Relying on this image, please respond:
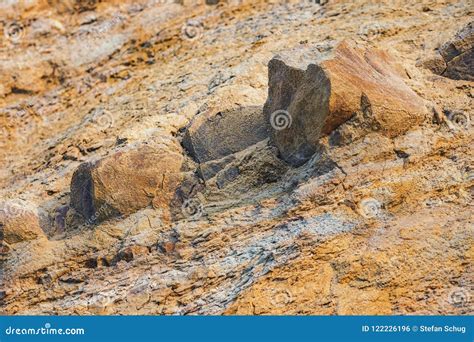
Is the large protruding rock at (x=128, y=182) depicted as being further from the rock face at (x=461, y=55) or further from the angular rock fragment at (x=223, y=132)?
the rock face at (x=461, y=55)

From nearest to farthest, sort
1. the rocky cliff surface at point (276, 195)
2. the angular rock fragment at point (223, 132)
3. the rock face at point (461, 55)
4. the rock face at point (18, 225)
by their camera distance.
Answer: the rocky cliff surface at point (276, 195)
the rock face at point (18, 225)
the angular rock fragment at point (223, 132)
the rock face at point (461, 55)

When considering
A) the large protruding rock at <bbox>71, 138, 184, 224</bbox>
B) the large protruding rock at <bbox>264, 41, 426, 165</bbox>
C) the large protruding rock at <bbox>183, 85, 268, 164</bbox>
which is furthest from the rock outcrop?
the large protruding rock at <bbox>71, 138, 184, 224</bbox>

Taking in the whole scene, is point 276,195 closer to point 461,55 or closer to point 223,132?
point 223,132

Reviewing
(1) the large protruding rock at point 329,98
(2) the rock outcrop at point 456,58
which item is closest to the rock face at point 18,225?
(1) the large protruding rock at point 329,98

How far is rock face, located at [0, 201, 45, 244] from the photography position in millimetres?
13344

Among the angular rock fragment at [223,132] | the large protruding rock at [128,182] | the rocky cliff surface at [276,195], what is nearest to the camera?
the rocky cliff surface at [276,195]

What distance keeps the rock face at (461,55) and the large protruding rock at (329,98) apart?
5.07ft

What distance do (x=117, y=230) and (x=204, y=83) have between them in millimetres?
5014

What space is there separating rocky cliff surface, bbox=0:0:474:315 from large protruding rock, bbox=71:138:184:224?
0.08ft

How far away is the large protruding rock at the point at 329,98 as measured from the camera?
40.0ft

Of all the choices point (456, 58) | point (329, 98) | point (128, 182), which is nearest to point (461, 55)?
point (456, 58)

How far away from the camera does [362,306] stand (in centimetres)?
1056

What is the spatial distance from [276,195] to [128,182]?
104 inches

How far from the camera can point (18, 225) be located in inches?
529
